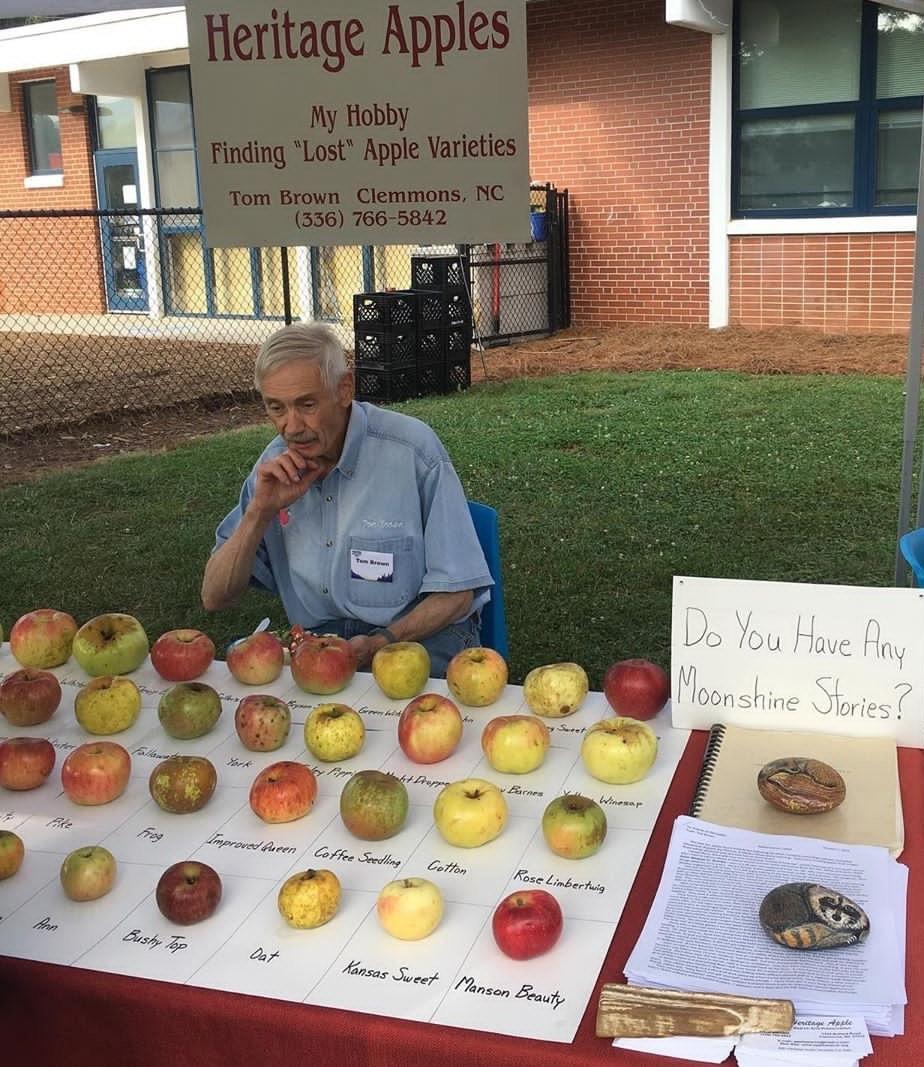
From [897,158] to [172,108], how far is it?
9902mm

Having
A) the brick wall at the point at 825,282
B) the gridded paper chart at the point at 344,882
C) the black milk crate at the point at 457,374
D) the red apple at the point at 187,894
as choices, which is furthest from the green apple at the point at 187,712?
the brick wall at the point at 825,282

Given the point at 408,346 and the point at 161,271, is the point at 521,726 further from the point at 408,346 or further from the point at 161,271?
the point at 161,271

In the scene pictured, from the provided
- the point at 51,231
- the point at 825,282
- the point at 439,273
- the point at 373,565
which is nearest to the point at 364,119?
the point at 373,565

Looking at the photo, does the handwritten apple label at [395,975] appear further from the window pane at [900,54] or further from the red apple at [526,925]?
the window pane at [900,54]

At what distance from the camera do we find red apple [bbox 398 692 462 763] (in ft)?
6.15

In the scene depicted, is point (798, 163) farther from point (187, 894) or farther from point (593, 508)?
point (187, 894)

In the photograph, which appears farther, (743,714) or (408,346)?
(408,346)

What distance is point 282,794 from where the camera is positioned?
1.71 meters

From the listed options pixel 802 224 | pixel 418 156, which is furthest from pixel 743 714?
pixel 802 224

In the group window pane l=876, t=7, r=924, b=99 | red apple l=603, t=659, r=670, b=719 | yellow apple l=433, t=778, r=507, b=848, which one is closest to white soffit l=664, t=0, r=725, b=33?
window pane l=876, t=7, r=924, b=99

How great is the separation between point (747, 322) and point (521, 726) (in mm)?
11950

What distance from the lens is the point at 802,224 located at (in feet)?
40.4

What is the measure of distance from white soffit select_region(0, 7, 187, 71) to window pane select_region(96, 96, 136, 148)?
126 centimetres

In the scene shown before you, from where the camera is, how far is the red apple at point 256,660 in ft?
7.44
